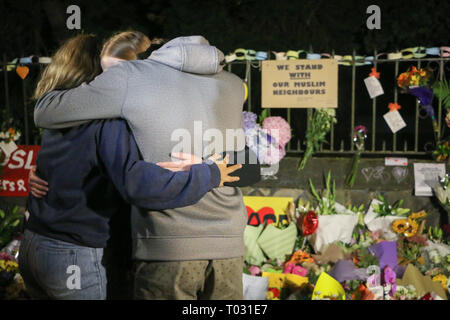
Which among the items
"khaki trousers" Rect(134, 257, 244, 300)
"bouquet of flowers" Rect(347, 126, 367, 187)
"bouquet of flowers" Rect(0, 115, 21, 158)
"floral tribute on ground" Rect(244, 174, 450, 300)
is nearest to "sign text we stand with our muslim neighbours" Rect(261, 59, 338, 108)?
"bouquet of flowers" Rect(347, 126, 367, 187)

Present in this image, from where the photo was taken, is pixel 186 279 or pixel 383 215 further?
pixel 383 215

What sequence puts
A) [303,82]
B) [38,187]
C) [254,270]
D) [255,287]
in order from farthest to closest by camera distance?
[303,82] < [254,270] < [255,287] < [38,187]

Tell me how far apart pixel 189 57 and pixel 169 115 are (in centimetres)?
21

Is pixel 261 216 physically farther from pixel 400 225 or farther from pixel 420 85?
pixel 420 85

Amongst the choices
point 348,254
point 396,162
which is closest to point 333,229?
point 348,254

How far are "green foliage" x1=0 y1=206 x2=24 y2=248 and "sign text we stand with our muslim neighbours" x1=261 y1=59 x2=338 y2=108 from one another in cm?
263

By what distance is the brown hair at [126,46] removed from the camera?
6.17ft

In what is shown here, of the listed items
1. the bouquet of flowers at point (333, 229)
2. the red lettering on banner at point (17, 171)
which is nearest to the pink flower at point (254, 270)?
the bouquet of flowers at point (333, 229)

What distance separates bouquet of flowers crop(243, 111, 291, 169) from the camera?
4.62m

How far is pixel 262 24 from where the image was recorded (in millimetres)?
8484

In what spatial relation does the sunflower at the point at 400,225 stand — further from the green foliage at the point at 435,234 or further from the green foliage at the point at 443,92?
the green foliage at the point at 443,92

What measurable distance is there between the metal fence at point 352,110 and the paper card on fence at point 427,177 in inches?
8.3

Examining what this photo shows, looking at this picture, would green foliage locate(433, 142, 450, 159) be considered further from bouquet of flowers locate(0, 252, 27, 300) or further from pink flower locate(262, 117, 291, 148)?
bouquet of flowers locate(0, 252, 27, 300)
